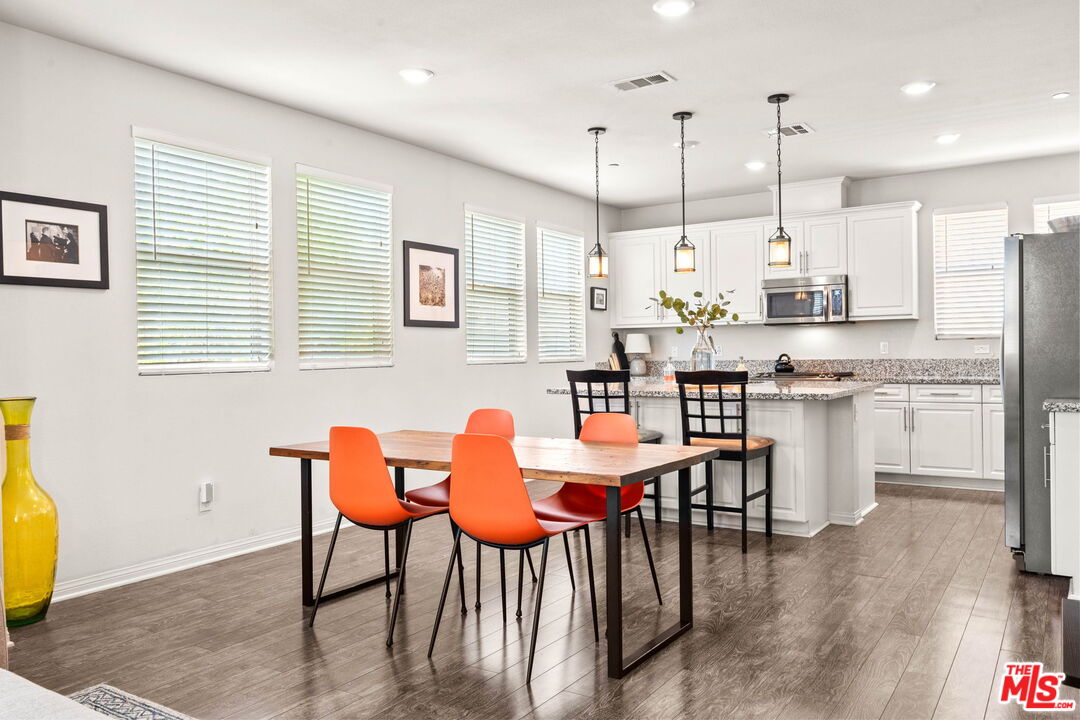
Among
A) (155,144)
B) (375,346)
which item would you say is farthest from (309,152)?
(375,346)

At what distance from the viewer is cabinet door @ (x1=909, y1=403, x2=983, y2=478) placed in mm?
6059

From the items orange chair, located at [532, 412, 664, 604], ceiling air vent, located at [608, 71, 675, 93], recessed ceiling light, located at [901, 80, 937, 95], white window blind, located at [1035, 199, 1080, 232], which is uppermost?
ceiling air vent, located at [608, 71, 675, 93]

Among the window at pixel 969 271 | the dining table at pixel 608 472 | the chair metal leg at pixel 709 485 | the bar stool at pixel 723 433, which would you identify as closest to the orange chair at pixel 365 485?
the dining table at pixel 608 472

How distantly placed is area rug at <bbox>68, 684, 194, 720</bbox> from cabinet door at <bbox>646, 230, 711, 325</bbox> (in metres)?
5.90

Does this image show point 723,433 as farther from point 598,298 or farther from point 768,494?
point 598,298

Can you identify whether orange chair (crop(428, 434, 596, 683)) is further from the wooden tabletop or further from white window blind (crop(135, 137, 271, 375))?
white window blind (crop(135, 137, 271, 375))

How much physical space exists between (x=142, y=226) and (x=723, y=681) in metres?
3.51

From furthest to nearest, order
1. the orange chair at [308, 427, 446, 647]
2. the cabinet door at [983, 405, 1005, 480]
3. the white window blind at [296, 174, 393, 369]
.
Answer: the cabinet door at [983, 405, 1005, 480] → the white window blind at [296, 174, 393, 369] → the orange chair at [308, 427, 446, 647]

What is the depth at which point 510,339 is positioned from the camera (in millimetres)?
6738

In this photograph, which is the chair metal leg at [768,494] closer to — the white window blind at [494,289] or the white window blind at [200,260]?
the white window blind at [494,289]

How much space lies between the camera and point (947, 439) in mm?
6156

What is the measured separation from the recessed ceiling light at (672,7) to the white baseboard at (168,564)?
3.55 meters

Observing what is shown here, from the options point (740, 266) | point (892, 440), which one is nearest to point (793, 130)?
point (740, 266)

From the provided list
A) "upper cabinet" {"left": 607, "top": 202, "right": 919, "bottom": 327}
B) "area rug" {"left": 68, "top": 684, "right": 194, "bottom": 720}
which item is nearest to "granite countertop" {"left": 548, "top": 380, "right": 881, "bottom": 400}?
"upper cabinet" {"left": 607, "top": 202, "right": 919, "bottom": 327}
